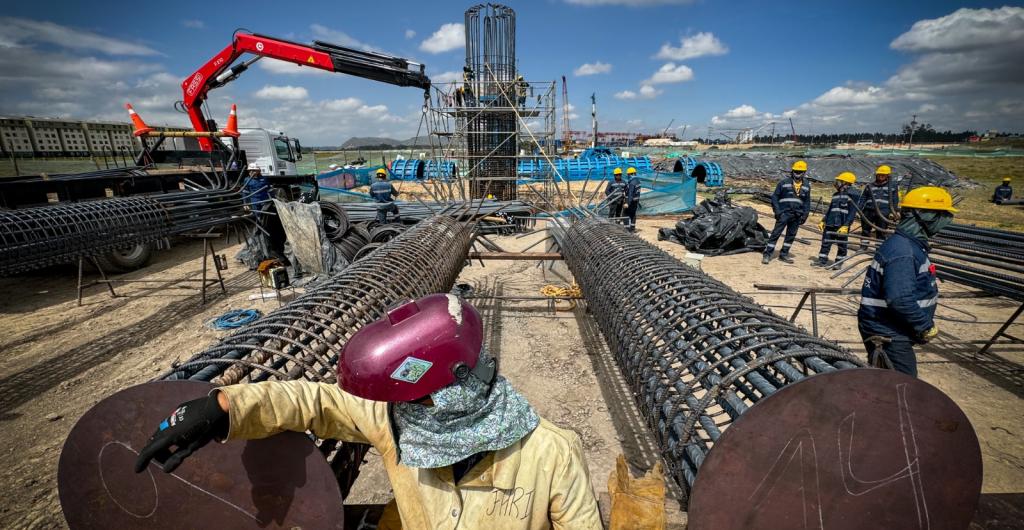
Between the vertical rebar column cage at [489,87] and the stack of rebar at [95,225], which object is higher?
the vertical rebar column cage at [489,87]

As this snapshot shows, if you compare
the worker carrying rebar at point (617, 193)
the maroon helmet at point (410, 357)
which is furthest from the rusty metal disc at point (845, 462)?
the worker carrying rebar at point (617, 193)

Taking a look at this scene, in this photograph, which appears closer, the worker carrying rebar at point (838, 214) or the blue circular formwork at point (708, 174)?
the worker carrying rebar at point (838, 214)

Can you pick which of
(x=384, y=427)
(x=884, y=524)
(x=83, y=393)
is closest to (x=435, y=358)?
(x=384, y=427)

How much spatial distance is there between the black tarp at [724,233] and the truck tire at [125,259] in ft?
40.7

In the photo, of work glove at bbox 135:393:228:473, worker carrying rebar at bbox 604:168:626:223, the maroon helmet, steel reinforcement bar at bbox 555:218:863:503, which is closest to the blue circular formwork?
worker carrying rebar at bbox 604:168:626:223

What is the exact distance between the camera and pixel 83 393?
4453mm

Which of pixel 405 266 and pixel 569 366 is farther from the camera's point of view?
pixel 569 366

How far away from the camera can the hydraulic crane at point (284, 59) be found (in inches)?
382

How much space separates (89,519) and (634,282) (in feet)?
9.53

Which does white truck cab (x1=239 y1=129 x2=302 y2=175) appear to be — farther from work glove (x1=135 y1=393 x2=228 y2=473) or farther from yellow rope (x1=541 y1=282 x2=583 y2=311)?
work glove (x1=135 y1=393 x2=228 y2=473)

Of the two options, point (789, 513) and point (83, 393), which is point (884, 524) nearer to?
point (789, 513)

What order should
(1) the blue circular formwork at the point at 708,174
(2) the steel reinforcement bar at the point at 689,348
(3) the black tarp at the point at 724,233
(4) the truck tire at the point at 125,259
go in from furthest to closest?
(1) the blue circular formwork at the point at 708,174
(3) the black tarp at the point at 724,233
(4) the truck tire at the point at 125,259
(2) the steel reinforcement bar at the point at 689,348

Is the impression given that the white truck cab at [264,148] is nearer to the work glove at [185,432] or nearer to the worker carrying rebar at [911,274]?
the work glove at [185,432]

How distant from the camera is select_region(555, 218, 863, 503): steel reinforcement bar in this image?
163 cm
